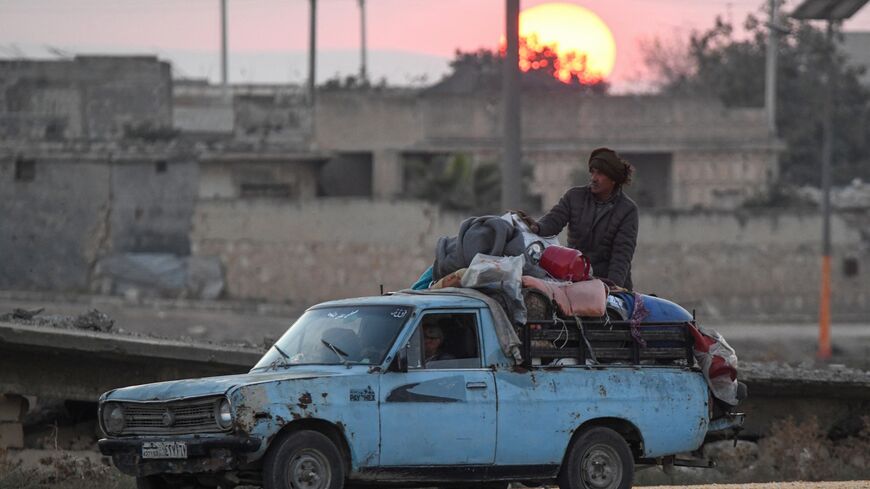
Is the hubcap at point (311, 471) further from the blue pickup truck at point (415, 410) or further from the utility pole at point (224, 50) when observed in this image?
the utility pole at point (224, 50)

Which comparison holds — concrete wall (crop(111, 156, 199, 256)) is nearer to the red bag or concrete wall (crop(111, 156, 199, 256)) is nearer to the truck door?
the red bag

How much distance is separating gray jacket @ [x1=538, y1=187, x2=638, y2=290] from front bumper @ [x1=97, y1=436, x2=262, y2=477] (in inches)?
141

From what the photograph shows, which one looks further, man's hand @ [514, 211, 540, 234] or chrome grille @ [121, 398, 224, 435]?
man's hand @ [514, 211, 540, 234]

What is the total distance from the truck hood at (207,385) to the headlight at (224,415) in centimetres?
8

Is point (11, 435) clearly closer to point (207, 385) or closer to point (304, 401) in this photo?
point (207, 385)

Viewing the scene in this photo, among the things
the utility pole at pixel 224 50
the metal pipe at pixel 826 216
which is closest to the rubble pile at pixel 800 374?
the metal pipe at pixel 826 216

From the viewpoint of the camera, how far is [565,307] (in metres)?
11.5

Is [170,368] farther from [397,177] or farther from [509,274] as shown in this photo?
[397,177]

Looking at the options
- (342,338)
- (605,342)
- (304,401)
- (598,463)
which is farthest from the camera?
(605,342)

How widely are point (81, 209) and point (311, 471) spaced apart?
107ft

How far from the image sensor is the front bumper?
10023 mm

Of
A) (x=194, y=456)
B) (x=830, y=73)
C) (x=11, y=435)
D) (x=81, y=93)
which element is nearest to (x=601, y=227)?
(x=194, y=456)

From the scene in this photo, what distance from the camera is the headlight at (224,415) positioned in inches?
396

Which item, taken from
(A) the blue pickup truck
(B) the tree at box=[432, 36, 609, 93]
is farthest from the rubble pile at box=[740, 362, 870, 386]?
(B) the tree at box=[432, 36, 609, 93]
